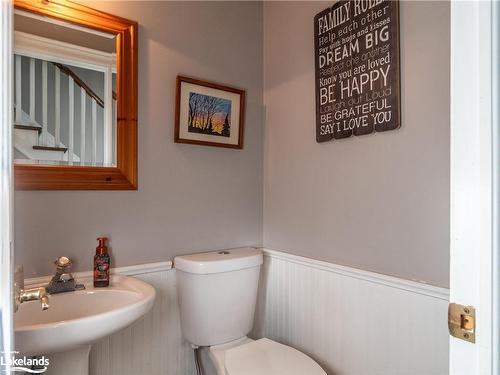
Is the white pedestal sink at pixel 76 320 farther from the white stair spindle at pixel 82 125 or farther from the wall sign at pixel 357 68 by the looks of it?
the wall sign at pixel 357 68

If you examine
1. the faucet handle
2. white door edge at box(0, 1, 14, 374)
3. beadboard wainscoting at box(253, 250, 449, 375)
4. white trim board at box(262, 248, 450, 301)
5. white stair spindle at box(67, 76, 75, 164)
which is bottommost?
beadboard wainscoting at box(253, 250, 449, 375)

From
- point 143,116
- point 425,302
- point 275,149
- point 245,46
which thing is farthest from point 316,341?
point 245,46

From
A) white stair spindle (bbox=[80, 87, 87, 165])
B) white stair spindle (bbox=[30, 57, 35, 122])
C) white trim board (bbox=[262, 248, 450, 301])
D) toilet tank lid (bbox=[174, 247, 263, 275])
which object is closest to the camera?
white trim board (bbox=[262, 248, 450, 301])

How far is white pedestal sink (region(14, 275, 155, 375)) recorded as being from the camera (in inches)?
35.4

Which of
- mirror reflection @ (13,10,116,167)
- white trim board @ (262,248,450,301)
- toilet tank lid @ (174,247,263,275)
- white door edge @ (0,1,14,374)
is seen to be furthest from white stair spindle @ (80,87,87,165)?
white trim board @ (262,248,450,301)

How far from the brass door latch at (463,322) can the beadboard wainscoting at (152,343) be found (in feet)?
4.06

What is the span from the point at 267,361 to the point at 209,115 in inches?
46.9

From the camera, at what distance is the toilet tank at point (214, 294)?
4.85 ft

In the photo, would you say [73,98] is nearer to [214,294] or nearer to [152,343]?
[214,294]

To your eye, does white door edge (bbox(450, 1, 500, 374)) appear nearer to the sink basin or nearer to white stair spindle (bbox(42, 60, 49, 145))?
the sink basin

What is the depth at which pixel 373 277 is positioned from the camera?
1333 millimetres

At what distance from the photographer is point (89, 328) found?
94 centimetres

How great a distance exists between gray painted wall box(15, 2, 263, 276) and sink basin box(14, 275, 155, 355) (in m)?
0.16

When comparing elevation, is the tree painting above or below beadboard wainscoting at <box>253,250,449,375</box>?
above
